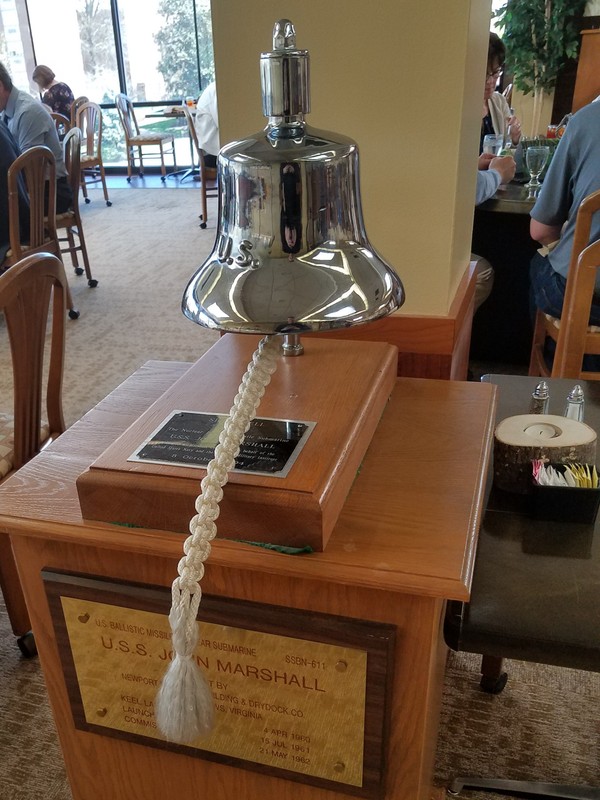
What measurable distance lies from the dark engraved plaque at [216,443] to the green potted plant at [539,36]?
4.84 meters

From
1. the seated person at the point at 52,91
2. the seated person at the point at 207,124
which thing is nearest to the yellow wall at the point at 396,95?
the seated person at the point at 207,124

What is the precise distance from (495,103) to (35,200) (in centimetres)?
197

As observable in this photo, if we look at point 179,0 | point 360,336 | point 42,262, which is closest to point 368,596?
point 360,336

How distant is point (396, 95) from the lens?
1.01 metres

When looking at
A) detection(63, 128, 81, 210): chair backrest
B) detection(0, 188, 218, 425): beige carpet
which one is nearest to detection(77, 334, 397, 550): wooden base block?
detection(0, 188, 218, 425): beige carpet

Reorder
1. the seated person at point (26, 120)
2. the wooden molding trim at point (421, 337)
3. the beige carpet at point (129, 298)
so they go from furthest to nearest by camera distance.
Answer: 1. the seated person at point (26, 120)
2. the beige carpet at point (129, 298)
3. the wooden molding trim at point (421, 337)

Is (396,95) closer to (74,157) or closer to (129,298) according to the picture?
(74,157)

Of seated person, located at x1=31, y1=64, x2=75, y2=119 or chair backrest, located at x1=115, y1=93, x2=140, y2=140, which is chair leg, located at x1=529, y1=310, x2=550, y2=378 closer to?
seated person, located at x1=31, y1=64, x2=75, y2=119

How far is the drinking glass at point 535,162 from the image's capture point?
7.63ft

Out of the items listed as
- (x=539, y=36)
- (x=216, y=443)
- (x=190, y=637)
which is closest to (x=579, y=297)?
(x=216, y=443)

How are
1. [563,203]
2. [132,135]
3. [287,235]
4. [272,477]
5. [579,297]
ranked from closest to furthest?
1. [287,235]
2. [272,477]
3. [579,297]
4. [563,203]
5. [132,135]

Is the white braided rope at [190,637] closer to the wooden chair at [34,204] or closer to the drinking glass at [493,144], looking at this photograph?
the wooden chair at [34,204]

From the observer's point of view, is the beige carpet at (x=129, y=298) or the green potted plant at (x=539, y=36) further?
the green potted plant at (x=539, y=36)

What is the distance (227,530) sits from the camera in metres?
0.66
